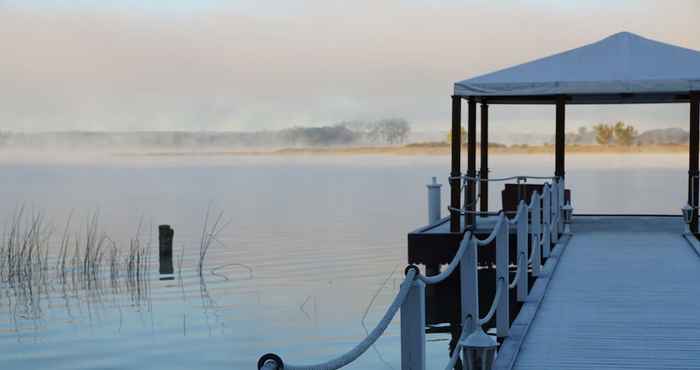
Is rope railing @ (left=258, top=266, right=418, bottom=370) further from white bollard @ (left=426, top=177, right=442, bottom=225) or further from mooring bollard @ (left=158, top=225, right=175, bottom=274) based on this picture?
mooring bollard @ (left=158, top=225, right=175, bottom=274)

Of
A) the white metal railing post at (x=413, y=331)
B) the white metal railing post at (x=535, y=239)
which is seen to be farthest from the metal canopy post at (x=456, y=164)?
the white metal railing post at (x=413, y=331)

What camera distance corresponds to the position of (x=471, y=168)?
19.7 meters

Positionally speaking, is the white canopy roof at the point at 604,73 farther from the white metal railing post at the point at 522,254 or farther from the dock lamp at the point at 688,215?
the white metal railing post at the point at 522,254

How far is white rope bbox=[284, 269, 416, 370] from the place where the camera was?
466 cm

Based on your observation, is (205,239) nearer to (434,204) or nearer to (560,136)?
(434,204)

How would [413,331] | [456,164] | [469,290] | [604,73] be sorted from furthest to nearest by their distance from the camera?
[456,164] → [604,73] → [469,290] → [413,331]

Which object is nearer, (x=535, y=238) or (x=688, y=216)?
(x=535, y=238)

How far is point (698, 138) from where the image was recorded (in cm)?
1772

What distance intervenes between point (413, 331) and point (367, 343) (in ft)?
3.53

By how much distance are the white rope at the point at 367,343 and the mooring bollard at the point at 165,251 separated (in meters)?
18.3

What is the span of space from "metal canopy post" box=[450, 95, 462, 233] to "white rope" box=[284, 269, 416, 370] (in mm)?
11143

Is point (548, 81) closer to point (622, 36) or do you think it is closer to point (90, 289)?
point (622, 36)

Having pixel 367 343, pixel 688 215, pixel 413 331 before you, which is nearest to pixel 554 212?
pixel 688 215

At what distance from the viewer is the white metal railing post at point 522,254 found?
11.4 m
